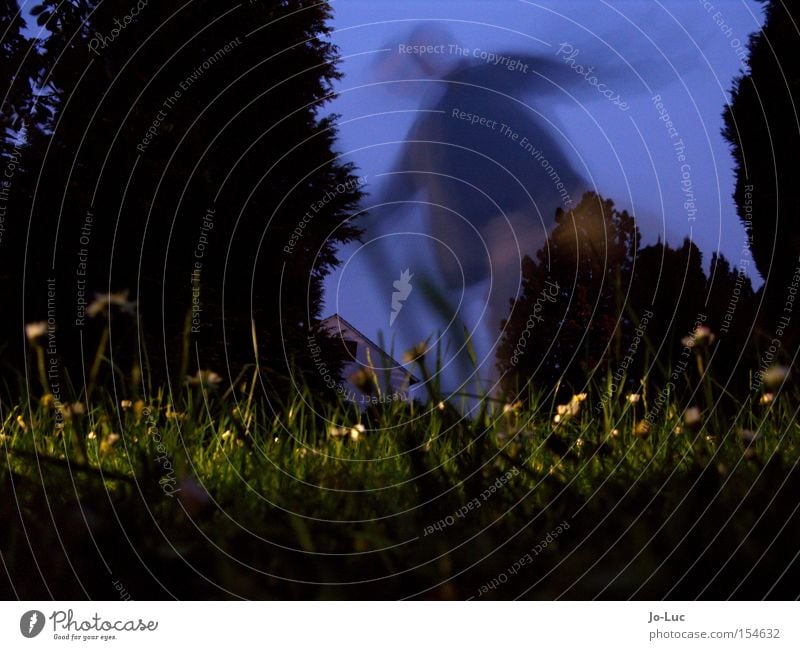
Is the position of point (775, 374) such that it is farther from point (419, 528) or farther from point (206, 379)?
point (206, 379)

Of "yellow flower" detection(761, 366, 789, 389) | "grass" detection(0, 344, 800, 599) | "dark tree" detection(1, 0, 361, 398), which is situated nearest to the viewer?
"grass" detection(0, 344, 800, 599)

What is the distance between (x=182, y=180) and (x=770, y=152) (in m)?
3.01

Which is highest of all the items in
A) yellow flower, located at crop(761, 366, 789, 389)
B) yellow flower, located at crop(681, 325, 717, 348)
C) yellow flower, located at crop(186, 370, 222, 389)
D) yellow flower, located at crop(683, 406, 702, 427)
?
yellow flower, located at crop(681, 325, 717, 348)

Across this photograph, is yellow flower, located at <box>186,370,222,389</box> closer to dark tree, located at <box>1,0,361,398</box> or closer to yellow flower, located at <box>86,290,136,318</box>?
yellow flower, located at <box>86,290,136,318</box>

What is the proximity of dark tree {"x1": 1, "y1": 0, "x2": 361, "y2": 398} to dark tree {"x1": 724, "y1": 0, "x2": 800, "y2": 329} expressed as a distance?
6.01 ft

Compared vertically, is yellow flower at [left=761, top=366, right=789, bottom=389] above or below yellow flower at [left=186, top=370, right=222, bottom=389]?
below

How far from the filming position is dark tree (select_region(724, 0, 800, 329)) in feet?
9.41

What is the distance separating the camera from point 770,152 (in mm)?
3059

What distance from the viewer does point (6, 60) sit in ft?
9.51

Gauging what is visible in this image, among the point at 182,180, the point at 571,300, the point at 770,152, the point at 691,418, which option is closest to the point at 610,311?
the point at 571,300

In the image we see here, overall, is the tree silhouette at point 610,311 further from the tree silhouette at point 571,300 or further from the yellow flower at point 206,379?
the yellow flower at point 206,379

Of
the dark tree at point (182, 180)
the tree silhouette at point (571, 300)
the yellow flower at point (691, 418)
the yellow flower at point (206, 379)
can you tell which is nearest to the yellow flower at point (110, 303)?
the yellow flower at point (206, 379)

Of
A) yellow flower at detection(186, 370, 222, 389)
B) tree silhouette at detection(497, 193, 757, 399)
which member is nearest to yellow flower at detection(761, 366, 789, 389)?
tree silhouette at detection(497, 193, 757, 399)
